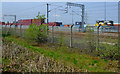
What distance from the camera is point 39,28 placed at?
11.9 metres

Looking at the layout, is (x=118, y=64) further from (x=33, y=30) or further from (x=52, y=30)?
(x=33, y=30)

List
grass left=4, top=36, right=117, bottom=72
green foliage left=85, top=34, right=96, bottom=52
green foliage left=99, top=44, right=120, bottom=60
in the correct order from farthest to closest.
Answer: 1. green foliage left=85, top=34, right=96, bottom=52
2. green foliage left=99, top=44, right=120, bottom=60
3. grass left=4, top=36, right=117, bottom=72

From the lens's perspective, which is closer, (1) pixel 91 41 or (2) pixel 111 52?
(2) pixel 111 52

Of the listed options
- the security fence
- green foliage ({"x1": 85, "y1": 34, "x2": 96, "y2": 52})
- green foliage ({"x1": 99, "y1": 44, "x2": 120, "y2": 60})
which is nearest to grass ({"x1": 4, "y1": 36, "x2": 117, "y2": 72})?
green foliage ({"x1": 99, "y1": 44, "x2": 120, "y2": 60})

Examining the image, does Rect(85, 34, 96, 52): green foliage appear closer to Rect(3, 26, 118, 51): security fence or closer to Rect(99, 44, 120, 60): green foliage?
Rect(3, 26, 118, 51): security fence

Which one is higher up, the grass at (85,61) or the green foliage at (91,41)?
the green foliage at (91,41)

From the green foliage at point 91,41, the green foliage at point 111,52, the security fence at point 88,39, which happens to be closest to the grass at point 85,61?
the green foliage at point 111,52

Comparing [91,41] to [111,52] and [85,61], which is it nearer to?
[111,52]

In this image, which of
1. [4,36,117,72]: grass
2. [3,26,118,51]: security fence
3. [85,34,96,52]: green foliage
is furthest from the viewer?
[85,34,96,52]: green foliage

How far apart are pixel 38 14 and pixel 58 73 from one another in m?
8.39

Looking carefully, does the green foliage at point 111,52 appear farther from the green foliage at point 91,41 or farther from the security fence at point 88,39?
the green foliage at point 91,41

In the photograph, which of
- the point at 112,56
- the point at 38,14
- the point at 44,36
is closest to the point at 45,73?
the point at 112,56

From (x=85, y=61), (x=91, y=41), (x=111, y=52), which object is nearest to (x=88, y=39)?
(x=91, y=41)

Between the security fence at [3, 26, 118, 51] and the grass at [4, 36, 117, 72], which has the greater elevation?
the security fence at [3, 26, 118, 51]
